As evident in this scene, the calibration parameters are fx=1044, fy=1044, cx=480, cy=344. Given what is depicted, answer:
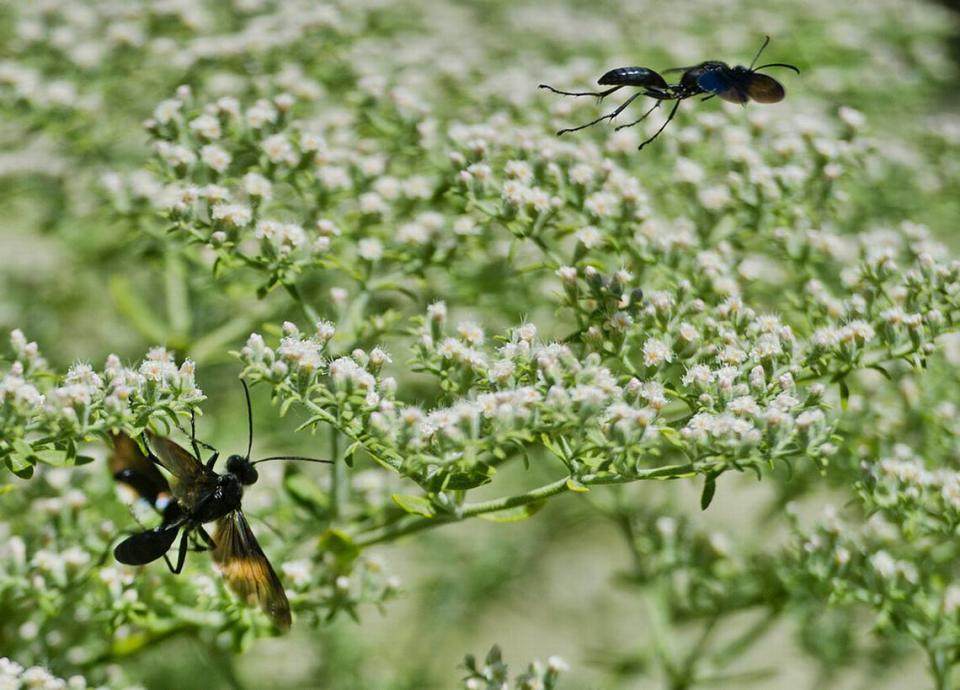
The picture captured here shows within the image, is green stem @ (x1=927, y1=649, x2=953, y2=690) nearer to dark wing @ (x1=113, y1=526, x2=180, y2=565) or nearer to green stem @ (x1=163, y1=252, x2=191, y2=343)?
dark wing @ (x1=113, y1=526, x2=180, y2=565)

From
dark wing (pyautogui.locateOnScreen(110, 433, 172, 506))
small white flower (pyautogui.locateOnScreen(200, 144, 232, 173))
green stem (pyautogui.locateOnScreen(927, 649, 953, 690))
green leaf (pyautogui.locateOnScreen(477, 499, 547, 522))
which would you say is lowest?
green stem (pyautogui.locateOnScreen(927, 649, 953, 690))

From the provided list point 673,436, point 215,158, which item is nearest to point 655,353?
point 673,436

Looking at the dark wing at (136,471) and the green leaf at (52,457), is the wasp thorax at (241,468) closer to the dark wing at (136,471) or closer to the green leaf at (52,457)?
the dark wing at (136,471)

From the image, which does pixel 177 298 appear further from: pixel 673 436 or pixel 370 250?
pixel 673 436

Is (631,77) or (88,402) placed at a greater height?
(631,77)

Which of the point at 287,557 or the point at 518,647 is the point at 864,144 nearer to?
the point at 287,557

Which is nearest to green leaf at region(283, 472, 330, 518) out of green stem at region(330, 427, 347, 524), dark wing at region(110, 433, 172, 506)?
green stem at region(330, 427, 347, 524)

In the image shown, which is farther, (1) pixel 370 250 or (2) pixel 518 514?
(1) pixel 370 250
